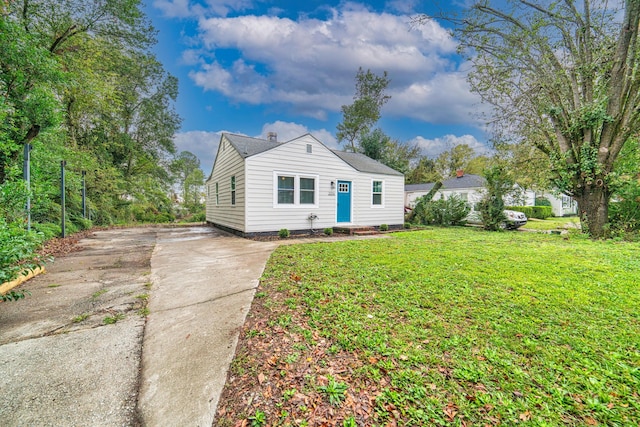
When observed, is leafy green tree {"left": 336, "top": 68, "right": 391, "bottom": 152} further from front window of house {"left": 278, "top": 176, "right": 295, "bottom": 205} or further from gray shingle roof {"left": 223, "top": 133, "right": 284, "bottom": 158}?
front window of house {"left": 278, "top": 176, "right": 295, "bottom": 205}

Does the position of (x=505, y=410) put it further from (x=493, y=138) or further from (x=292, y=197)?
(x=493, y=138)

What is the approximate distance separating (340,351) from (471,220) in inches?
565

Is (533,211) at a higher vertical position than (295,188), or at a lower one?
lower

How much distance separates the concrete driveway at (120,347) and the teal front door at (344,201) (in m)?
6.80

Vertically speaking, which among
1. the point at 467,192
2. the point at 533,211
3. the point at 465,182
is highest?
the point at 465,182

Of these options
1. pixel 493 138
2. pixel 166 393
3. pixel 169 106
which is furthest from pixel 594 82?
pixel 169 106

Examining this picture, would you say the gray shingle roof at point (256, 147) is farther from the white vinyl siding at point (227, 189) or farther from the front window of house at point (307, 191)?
the front window of house at point (307, 191)

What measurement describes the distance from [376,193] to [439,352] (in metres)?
10.1

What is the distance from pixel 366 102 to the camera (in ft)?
73.1

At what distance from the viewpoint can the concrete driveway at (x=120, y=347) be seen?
1.48m

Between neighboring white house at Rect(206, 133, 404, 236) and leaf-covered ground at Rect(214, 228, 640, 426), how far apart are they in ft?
17.5

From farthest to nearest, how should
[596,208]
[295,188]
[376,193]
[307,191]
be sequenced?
[376,193] < [307,191] < [295,188] < [596,208]

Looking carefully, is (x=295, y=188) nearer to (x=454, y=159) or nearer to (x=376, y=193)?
(x=376, y=193)

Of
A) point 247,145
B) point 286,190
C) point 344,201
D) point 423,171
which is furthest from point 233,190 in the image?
point 423,171
